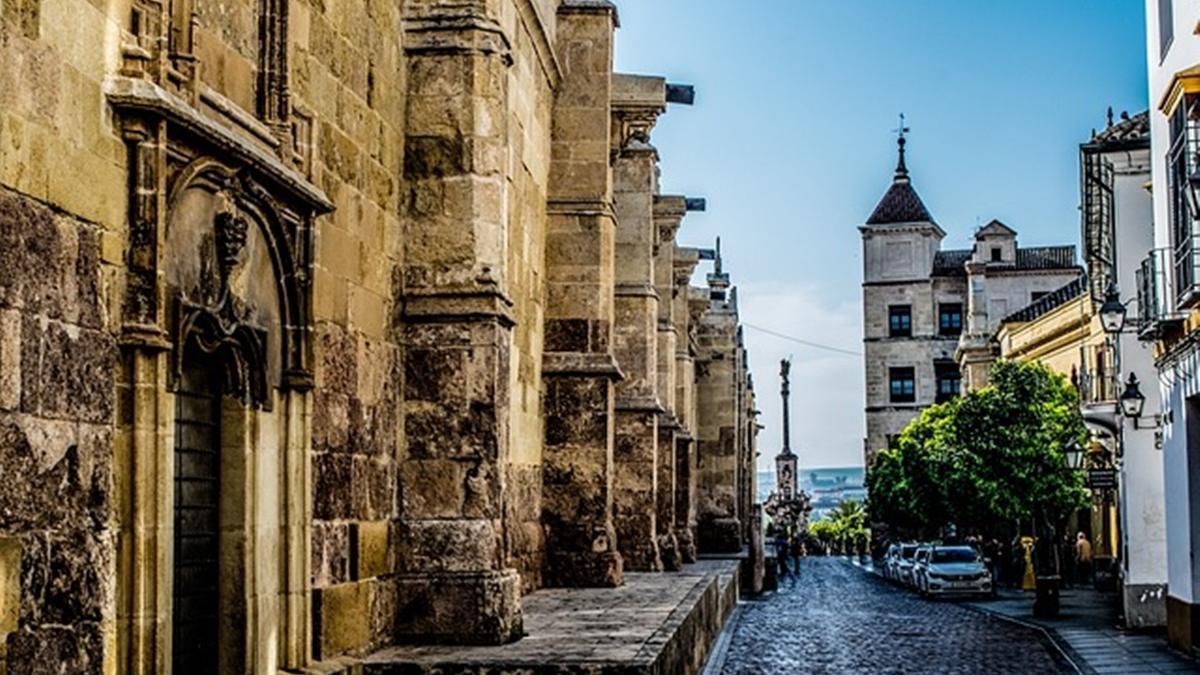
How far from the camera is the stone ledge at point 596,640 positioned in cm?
1125

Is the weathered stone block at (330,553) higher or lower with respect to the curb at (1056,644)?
higher

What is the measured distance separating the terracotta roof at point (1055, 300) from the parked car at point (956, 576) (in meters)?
16.8

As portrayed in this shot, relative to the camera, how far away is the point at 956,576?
3750 centimetres

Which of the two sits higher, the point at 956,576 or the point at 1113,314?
the point at 1113,314

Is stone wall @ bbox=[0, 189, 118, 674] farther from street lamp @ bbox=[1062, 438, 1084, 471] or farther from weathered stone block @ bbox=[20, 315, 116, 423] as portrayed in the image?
street lamp @ bbox=[1062, 438, 1084, 471]

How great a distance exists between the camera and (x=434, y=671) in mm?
11180

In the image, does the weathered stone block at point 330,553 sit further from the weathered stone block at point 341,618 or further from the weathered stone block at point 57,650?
the weathered stone block at point 57,650

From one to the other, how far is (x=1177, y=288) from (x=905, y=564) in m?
25.0

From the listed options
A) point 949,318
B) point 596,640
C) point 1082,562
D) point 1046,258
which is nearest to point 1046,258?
point 1046,258

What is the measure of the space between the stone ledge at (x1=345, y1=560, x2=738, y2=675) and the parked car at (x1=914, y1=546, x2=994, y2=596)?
1632 centimetres

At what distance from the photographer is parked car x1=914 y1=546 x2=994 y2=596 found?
3734 cm

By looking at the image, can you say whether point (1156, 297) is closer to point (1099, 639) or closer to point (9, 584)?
point (1099, 639)

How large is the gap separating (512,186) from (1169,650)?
32.1ft

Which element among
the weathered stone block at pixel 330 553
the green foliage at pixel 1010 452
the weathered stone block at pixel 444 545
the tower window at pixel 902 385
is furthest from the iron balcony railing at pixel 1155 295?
the tower window at pixel 902 385
